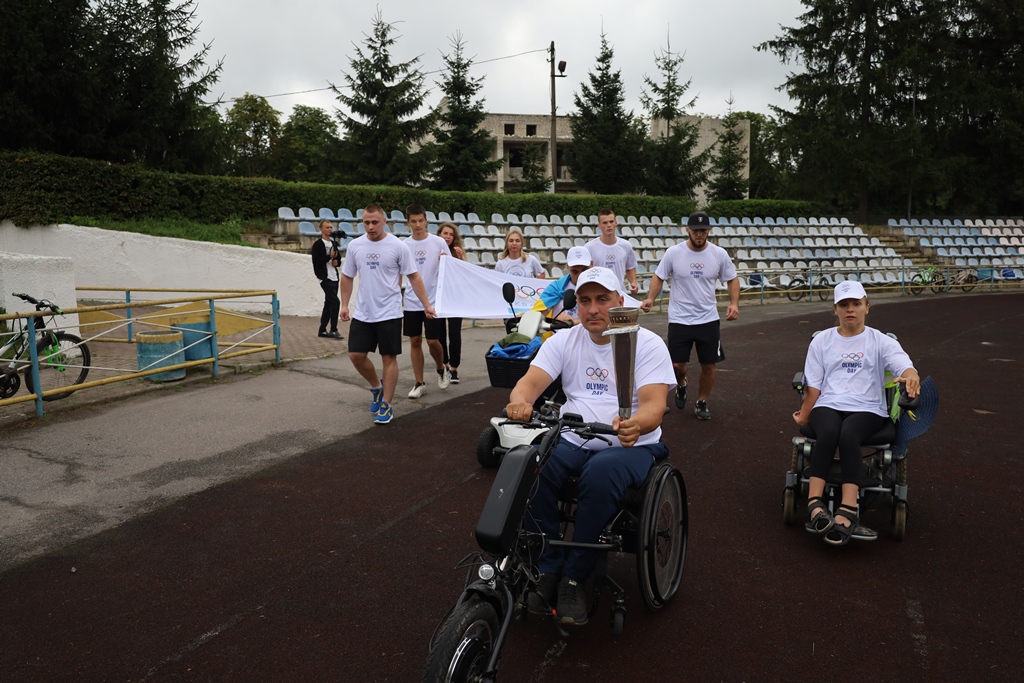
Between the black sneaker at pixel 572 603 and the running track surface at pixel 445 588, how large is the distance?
0.17 meters

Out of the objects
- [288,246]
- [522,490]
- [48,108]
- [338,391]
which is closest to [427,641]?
[522,490]

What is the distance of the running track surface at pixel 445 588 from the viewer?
3.50 meters

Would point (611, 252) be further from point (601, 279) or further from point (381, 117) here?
point (381, 117)

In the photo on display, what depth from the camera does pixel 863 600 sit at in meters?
4.09

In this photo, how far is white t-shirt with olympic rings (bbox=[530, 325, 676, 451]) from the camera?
3.85 m

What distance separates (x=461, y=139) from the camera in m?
35.7

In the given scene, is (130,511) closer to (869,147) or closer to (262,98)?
(869,147)

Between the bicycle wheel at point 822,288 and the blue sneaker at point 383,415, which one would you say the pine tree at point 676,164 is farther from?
the blue sneaker at point 383,415

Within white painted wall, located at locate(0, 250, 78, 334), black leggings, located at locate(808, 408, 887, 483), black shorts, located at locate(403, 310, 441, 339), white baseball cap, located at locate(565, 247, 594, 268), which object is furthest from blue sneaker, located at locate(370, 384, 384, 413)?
black leggings, located at locate(808, 408, 887, 483)

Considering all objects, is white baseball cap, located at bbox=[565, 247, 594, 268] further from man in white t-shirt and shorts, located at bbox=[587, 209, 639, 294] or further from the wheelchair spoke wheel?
man in white t-shirt and shorts, located at bbox=[587, 209, 639, 294]

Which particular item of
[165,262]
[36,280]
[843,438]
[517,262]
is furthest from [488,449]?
[165,262]

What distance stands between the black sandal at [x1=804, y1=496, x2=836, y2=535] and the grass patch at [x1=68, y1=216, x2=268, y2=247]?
15648mm

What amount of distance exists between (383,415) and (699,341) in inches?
130

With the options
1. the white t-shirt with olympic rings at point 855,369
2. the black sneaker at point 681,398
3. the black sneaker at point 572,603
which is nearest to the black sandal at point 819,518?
the white t-shirt with olympic rings at point 855,369
